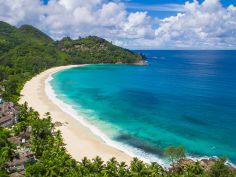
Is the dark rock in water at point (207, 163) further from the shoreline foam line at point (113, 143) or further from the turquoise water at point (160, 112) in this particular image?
the turquoise water at point (160, 112)

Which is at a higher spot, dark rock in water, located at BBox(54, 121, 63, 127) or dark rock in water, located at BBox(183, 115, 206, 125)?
dark rock in water, located at BBox(54, 121, 63, 127)

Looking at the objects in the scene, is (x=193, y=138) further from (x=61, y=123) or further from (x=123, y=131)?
(x=61, y=123)

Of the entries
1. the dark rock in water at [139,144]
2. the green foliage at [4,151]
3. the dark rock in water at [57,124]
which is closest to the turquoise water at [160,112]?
the dark rock in water at [139,144]

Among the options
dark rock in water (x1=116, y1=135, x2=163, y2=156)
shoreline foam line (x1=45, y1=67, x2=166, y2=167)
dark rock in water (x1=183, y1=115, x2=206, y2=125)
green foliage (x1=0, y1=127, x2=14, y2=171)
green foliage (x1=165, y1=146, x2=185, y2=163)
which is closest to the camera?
green foliage (x1=0, y1=127, x2=14, y2=171)

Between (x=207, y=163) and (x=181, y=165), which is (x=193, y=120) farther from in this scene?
(x=181, y=165)

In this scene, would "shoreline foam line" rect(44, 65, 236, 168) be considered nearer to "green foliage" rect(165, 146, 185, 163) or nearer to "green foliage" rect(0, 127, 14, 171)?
"green foliage" rect(165, 146, 185, 163)

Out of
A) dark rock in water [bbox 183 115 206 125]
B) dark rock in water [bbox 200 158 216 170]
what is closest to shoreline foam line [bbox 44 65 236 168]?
dark rock in water [bbox 200 158 216 170]

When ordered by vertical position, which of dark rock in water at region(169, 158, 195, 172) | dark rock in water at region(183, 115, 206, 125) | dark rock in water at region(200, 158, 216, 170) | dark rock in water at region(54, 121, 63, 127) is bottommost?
dark rock in water at region(200, 158, 216, 170)

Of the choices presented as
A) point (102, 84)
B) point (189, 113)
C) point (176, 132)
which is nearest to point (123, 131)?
point (176, 132)

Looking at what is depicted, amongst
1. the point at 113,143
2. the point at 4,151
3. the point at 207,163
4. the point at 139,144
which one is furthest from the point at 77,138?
the point at 207,163

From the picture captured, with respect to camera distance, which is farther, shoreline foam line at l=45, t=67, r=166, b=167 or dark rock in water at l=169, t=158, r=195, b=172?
shoreline foam line at l=45, t=67, r=166, b=167

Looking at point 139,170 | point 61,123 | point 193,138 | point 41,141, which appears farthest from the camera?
point 61,123
